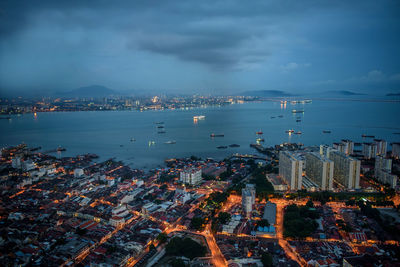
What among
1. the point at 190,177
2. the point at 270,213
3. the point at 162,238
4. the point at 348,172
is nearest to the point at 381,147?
the point at 348,172

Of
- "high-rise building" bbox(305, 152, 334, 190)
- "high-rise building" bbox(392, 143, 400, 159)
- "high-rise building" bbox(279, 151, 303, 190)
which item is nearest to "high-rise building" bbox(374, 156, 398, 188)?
"high-rise building" bbox(305, 152, 334, 190)

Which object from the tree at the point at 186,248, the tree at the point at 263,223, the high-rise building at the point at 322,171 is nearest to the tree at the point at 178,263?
the tree at the point at 186,248

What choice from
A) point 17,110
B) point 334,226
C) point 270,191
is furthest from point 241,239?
point 17,110

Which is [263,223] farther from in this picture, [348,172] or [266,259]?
[348,172]

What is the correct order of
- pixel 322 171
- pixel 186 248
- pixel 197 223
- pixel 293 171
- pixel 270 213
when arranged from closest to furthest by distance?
pixel 186 248 → pixel 197 223 → pixel 270 213 → pixel 293 171 → pixel 322 171

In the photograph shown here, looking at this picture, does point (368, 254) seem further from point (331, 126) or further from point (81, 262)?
point (331, 126)
